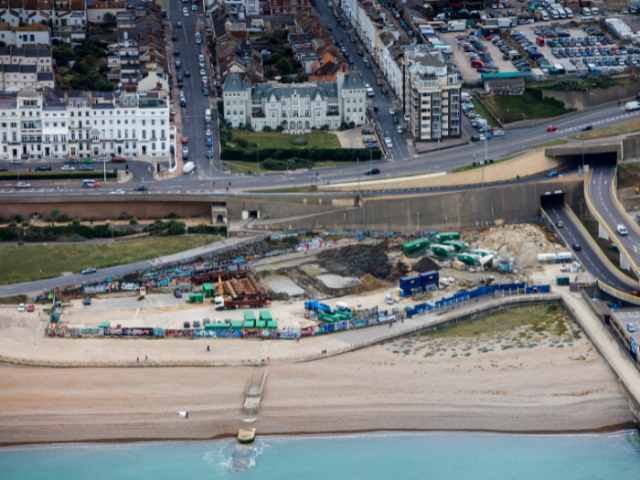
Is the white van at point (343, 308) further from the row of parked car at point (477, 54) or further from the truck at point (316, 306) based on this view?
the row of parked car at point (477, 54)

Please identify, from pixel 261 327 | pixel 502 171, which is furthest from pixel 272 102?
pixel 261 327

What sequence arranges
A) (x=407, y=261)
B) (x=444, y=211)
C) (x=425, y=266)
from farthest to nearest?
1. (x=444, y=211)
2. (x=407, y=261)
3. (x=425, y=266)

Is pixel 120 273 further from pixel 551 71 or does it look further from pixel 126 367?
pixel 551 71

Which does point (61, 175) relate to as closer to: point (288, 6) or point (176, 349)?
point (176, 349)

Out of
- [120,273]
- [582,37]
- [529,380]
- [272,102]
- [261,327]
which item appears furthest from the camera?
[582,37]

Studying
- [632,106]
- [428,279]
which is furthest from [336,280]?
[632,106]

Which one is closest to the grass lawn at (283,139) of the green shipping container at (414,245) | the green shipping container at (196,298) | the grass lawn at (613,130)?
the green shipping container at (414,245)
